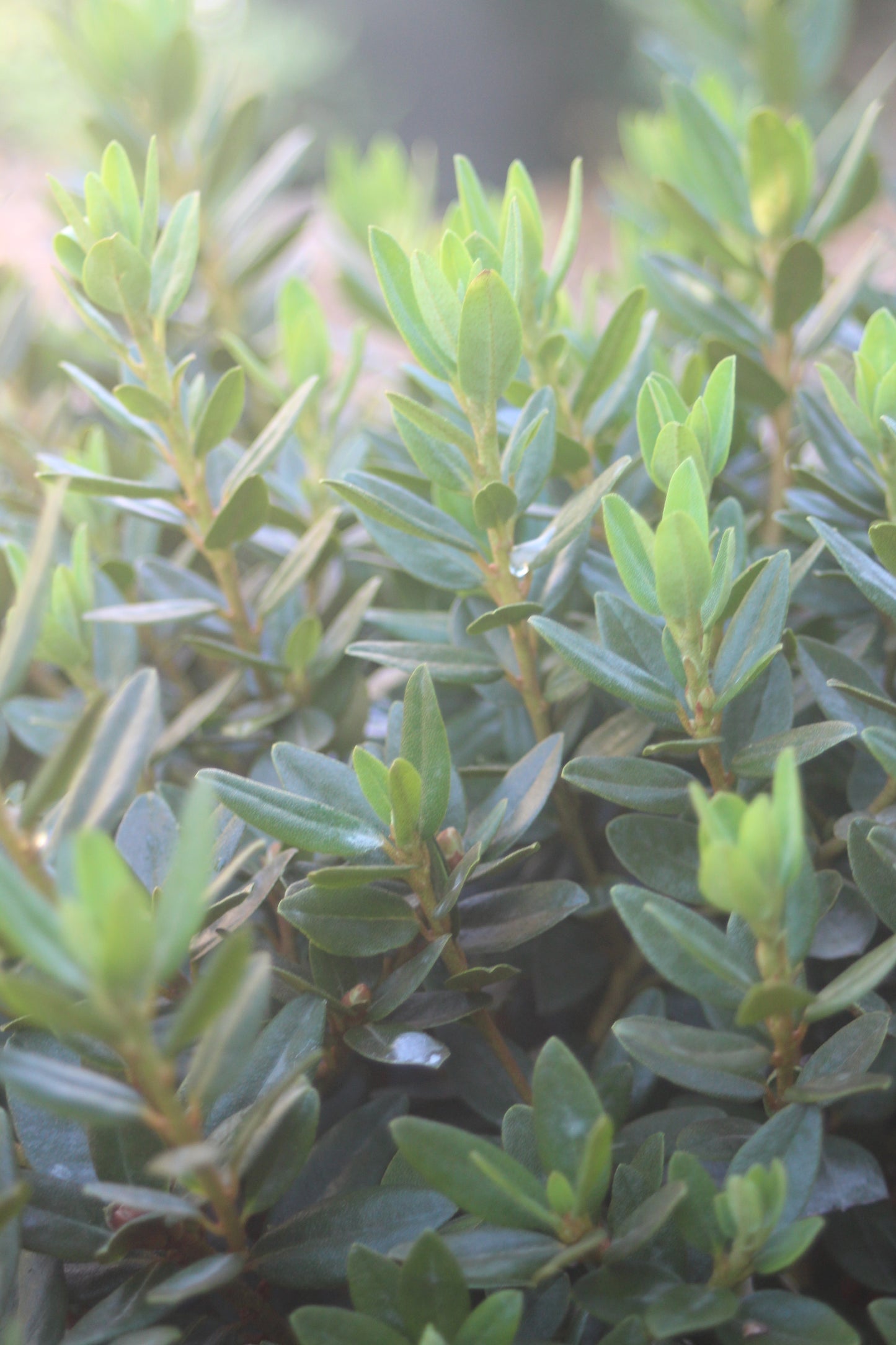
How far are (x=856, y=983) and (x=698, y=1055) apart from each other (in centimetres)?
6

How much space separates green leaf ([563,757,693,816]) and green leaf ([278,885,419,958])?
0.10 m

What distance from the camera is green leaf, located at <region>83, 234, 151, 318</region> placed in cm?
52

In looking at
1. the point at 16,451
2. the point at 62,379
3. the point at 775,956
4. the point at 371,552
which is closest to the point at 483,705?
the point at 371,552

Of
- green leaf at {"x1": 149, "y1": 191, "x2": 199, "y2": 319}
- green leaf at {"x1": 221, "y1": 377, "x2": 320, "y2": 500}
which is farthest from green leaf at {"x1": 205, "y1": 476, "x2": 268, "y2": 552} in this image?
green leaf at {"x1": 149, "y1": 191, "x2": 199, "y2": 319}

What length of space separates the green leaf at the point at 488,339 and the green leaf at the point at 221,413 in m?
0.13

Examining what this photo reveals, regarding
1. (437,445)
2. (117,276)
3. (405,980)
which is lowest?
(405,980)

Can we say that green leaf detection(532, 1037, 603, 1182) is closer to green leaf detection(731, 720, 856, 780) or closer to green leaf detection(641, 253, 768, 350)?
green leaf detection(731, 720, 856, 780)

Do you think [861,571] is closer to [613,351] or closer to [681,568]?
[681,568]

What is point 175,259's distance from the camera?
56 cm

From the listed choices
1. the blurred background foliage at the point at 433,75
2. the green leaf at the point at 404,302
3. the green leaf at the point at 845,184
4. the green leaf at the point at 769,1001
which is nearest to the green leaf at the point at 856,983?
the green leaf at the point at 769,1001

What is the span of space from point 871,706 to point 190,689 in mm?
445

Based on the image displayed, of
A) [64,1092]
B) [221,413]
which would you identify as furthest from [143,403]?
[64,1092]

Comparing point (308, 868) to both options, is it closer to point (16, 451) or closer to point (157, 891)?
point (157, 891)

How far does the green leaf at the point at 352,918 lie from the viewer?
445 millimetres
